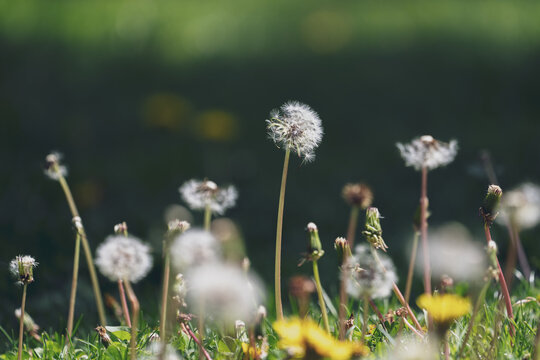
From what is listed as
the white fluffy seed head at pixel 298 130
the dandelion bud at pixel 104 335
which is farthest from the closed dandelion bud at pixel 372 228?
the dandelion bud at pixel 104 335

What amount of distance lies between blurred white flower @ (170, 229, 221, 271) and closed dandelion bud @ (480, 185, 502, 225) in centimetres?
53

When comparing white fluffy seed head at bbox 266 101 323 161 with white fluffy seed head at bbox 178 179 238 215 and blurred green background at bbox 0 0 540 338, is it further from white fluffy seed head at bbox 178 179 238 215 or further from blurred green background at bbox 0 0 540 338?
blurred green background at bbox 0 0 540 338

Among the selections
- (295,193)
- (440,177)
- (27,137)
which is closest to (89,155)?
(27,137)

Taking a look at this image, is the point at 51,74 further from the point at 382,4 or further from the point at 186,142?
the point at 382,4

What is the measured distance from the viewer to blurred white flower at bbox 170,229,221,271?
3.22 feet

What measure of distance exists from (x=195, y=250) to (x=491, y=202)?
1.90ft

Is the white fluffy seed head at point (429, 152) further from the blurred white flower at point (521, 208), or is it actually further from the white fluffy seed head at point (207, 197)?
the white fluffy seed head at point (207, 197)

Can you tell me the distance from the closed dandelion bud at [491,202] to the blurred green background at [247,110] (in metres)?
0.85

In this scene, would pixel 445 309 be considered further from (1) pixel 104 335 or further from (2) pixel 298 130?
(1) pixel 104 335

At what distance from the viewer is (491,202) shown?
1.27 meters

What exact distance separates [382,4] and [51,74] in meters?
3.07

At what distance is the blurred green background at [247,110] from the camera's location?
2.69m

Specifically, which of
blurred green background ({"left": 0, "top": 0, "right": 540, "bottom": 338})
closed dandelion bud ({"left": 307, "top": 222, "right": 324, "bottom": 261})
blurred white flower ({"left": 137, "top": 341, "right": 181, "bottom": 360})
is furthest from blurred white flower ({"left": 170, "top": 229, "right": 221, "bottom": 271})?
blurred green background ({"left": 0, "top": 0, "right": 540, "bottom": 338})

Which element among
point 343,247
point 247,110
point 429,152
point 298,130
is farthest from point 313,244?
point 247,110
